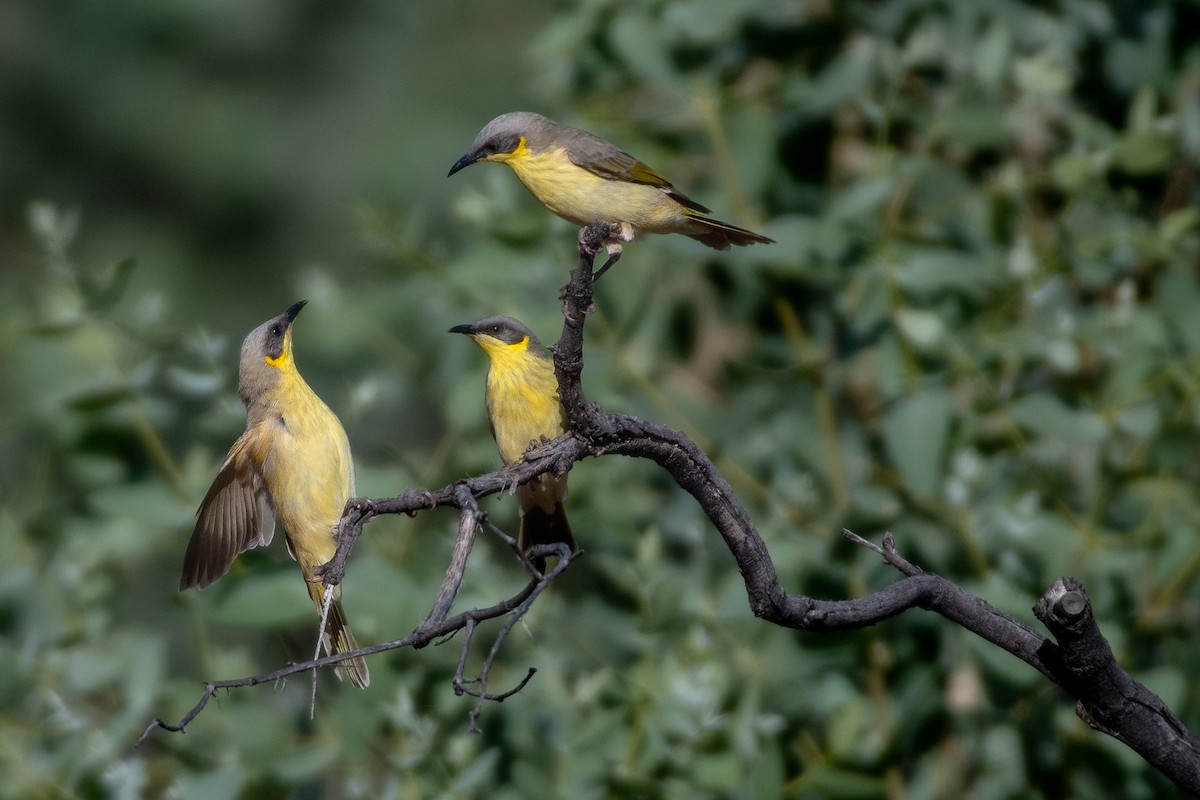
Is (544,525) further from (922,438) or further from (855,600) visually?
(855,600)

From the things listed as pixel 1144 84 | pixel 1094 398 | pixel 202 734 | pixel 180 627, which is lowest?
pixel 180 627

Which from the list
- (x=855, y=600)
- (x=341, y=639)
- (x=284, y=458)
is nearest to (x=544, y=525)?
(x=341, y=639)

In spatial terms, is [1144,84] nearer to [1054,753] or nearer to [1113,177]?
[1113,177]

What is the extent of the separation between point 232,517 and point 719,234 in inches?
53.1

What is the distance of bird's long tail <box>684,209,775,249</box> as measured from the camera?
3.33 metres

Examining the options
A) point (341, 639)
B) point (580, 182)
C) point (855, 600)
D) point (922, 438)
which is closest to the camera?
point (855, 600)

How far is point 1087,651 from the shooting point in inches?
101

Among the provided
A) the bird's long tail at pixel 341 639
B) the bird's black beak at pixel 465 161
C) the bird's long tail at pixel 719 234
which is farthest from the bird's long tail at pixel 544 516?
the bird's black beak at pixel 465 161

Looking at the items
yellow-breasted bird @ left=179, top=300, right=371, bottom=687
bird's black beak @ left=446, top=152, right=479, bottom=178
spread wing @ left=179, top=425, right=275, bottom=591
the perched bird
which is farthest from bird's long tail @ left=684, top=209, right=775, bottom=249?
spread wing @ left=179, top=425, right=275, bottom=591

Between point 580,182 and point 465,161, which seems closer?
point 465,161

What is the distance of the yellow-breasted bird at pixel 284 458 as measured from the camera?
10.5 feet

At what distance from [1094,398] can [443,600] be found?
3.20m

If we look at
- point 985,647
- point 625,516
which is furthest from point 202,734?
point 985,647

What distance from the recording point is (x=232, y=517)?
3.11 m
